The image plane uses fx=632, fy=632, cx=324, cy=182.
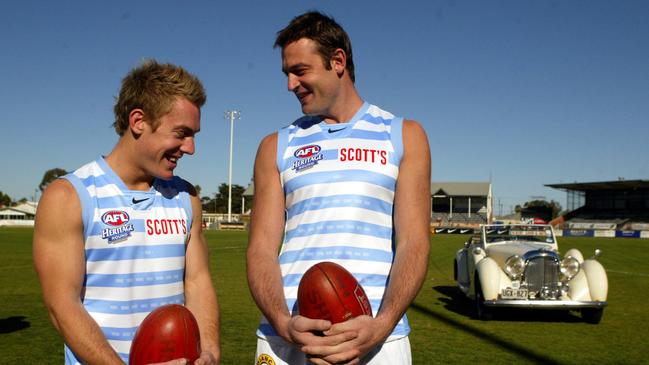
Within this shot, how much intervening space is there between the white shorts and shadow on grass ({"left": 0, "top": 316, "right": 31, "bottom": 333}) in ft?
25.5

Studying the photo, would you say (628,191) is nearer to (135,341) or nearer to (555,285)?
(555,285)

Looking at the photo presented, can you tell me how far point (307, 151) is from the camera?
8.94 ft

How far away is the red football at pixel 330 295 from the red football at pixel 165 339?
0.42 m

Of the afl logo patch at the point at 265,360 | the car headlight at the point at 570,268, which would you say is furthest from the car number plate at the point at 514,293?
the afl logo patch at the point at 265,360

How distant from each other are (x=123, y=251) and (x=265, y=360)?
747mm

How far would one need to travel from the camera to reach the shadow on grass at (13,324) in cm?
920

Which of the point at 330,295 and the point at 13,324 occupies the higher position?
the point at 330,295

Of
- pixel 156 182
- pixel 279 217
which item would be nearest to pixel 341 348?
pixel 279 217

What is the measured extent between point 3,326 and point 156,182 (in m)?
8.05

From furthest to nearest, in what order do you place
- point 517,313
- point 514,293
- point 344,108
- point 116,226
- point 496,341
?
point 517,313, point 514,293, point 496,341, point 344,108, point 116,226

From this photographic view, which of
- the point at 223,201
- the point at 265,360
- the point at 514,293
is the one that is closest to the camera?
the point at 265,360

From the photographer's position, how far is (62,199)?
245cm

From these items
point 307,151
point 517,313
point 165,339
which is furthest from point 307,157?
point 517,313

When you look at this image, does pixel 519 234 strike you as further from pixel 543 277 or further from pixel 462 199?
pixel 462 199
